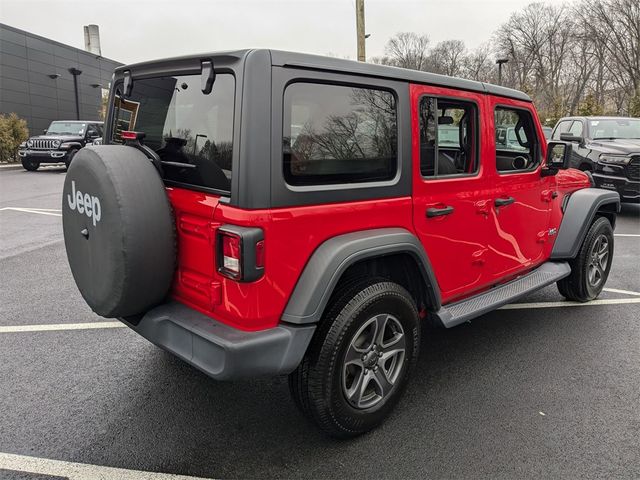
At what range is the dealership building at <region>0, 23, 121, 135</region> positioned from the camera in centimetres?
2833

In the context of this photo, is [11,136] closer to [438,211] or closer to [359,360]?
[438,211]

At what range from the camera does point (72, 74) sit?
3297 cm

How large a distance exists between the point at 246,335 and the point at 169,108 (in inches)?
52.8

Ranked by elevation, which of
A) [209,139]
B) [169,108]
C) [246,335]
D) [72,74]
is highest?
[72,74]

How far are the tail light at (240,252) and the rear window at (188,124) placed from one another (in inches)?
9.3

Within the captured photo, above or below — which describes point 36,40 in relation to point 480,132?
above

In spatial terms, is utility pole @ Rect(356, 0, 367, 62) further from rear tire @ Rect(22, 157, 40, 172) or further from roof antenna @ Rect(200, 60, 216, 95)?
roof antenna @ Rect(200, 60, 216, 95)

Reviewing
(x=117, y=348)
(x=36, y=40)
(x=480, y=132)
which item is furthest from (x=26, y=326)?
(x=36, y=40)

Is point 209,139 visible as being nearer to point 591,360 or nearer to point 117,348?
point 117,348

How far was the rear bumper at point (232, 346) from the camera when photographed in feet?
7.06

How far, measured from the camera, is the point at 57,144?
58.3ft

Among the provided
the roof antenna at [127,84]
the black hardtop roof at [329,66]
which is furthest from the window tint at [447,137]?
the roof antenna at [127,84]

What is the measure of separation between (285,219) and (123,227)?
2.43 ft

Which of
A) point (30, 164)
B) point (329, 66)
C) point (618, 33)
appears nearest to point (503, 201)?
point (329, 66)
